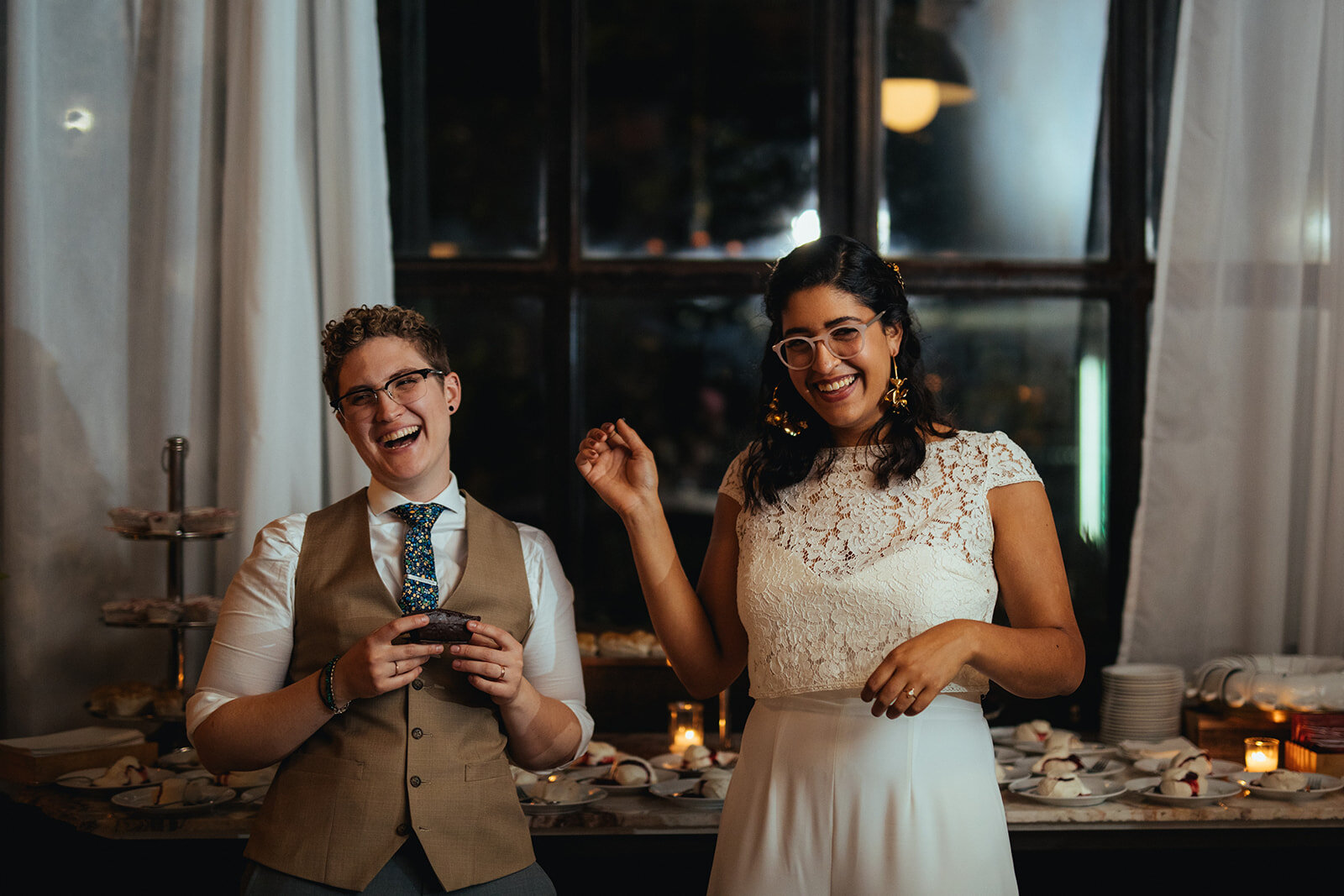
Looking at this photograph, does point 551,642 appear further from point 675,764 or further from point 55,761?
point 55,761

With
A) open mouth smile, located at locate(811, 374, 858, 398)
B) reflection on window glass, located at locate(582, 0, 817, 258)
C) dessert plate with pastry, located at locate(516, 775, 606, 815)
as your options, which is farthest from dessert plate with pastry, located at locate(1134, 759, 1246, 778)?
reflection on window glass, located at locate(582, 0, 817, 258)

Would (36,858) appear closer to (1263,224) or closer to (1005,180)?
(1005,180)

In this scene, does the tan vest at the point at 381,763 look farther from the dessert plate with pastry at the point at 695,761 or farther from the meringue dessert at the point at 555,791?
the dessert plate with pastry at the point at 695,761

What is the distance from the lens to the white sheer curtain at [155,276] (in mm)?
2801

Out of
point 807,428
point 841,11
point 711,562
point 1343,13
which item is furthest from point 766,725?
point 1343,13

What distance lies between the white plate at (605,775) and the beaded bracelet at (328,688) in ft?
2.99

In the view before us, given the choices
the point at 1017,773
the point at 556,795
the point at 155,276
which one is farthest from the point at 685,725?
the point at 155,276

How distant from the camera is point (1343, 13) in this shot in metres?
2.98

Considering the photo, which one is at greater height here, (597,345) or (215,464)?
(597,345)

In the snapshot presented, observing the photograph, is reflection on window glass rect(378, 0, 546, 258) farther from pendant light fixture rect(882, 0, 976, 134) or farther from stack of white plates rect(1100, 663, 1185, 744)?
stack of white plates rect(1100, 663, 1185, 744)

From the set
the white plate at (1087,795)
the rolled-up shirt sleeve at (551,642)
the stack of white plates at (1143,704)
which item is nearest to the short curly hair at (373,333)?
the rolled-up shirt sleeve at (551,642)

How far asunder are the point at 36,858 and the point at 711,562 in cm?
167

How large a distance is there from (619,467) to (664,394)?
1569 millimetres

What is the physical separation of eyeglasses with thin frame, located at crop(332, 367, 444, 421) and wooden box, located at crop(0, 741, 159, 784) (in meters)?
1.30
